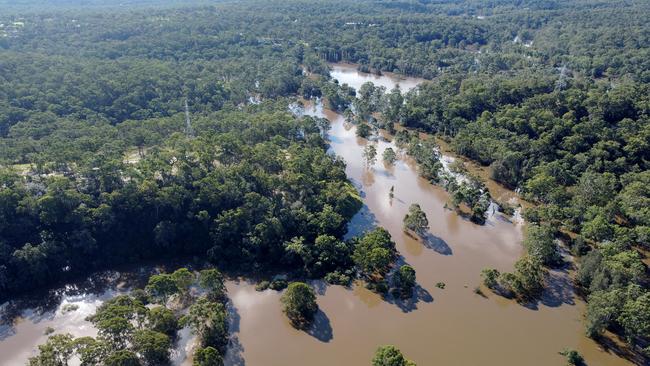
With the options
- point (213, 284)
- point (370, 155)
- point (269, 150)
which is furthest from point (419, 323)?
point (370, 155)

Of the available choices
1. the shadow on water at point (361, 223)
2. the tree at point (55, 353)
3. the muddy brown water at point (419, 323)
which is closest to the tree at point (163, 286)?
the muddy brown water at point (419, 323)

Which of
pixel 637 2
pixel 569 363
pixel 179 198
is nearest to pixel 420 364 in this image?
pixel 569 363

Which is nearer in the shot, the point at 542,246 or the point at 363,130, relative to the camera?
the point at 542,246

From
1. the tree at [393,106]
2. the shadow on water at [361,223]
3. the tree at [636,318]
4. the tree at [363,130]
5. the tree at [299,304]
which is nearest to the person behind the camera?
the tree at [636,318]

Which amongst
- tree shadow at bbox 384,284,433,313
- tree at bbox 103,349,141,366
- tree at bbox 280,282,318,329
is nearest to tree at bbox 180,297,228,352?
tree at bbox 103,349,141,366

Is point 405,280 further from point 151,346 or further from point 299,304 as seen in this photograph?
point 151,346

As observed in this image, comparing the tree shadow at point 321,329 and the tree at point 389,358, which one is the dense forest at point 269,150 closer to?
the tree shadow at point 321,329

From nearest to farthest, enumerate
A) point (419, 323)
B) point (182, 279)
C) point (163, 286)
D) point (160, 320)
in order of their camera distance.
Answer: point (160, 320) → point (163, 286) → point (182, 279) → point (419, 323)

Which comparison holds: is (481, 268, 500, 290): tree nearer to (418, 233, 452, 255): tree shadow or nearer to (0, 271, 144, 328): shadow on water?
(418, 233, 452, 255): tree shadow
